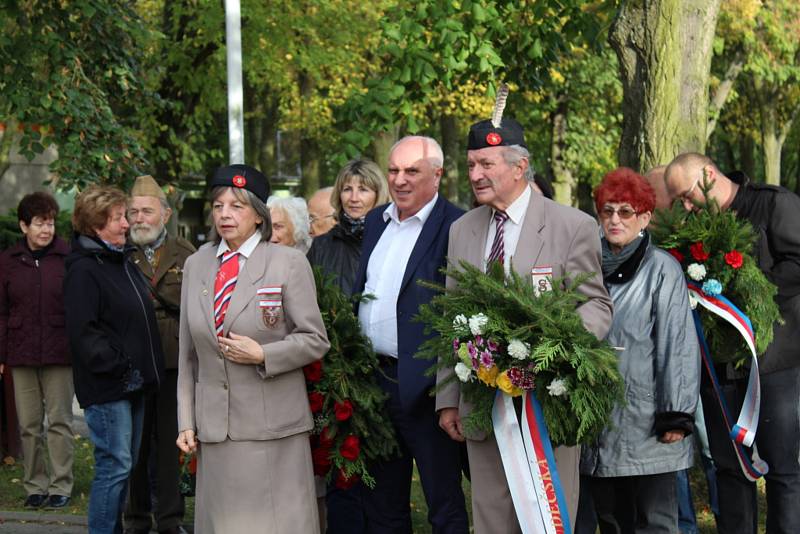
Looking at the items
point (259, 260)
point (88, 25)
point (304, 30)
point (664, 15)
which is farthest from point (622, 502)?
point (304, 30)

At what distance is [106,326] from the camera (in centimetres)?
673

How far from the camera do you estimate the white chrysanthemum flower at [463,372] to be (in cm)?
482

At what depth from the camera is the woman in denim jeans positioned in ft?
21.6

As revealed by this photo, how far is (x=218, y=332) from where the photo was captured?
5.41 m

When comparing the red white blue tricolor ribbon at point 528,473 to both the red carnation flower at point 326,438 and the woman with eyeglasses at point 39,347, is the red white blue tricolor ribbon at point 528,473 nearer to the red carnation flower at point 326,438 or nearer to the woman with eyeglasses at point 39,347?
the red carnation flower at point 326,438

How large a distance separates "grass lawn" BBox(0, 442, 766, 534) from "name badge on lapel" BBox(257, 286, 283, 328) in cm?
265

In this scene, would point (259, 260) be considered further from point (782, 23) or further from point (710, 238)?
point (782, 23)

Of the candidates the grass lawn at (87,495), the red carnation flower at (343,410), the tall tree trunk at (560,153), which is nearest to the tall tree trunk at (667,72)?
the grass lawn at (87,495)

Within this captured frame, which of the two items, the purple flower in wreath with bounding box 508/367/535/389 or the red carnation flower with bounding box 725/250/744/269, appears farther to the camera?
the red carnation flower with bounding box 725/250/744/269

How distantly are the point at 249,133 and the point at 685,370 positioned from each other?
34.0m

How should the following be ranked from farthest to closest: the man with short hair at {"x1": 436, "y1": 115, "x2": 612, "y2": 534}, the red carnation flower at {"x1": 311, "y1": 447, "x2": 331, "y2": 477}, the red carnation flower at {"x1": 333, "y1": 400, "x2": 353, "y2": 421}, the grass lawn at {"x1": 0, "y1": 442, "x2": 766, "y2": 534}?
the grass lawn at {"x1": 0, "y1": 442, "x2": 766, "y2": 534}, the red carnation flower at {"x1": 311, "y1": 447, "x2": 331, "y2": 477}, the red carnation flower at {"x1": 333, "y1": 400, "x2": 353, "y2": 421}, the man with short hair at {"x1": 436, "y1": 115, "x2": 612, "y2": 534}

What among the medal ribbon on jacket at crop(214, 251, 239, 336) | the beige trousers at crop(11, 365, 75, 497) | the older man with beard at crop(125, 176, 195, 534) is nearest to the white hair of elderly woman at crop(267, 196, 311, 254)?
the older man with beard at crop(125, 176, 195, 534)

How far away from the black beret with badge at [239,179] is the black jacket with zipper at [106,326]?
147 cm

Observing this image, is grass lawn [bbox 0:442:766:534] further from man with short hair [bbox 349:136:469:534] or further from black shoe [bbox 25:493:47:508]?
man with short hair [bbox 349:136:469:534]
